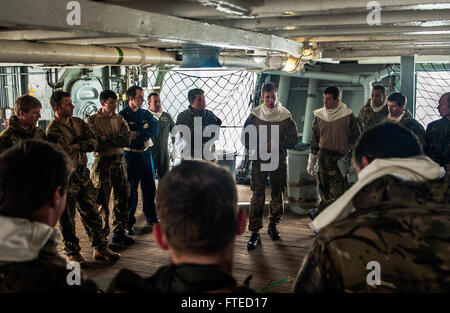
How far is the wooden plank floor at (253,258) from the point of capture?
4.21 m

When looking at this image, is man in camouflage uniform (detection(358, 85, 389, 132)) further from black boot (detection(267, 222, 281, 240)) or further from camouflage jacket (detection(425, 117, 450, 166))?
black boot (detection(267, 222, 281, 240))

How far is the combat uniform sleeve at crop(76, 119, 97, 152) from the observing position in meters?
4.37

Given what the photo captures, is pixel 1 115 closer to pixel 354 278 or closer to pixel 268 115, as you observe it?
pixel 268 115

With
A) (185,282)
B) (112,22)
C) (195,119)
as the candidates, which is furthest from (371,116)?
(185,282)

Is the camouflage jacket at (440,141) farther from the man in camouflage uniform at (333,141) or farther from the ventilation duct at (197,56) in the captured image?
the ventilation duct at (197,56)

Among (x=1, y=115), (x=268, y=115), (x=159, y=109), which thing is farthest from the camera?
(x=1, y=115)

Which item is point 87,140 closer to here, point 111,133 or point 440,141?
point 111,133

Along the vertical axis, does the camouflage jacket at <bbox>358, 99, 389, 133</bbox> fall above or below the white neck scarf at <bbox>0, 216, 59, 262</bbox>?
above

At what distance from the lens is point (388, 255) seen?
152 cm

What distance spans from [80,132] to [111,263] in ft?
4.42

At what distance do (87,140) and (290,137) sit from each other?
223 cm

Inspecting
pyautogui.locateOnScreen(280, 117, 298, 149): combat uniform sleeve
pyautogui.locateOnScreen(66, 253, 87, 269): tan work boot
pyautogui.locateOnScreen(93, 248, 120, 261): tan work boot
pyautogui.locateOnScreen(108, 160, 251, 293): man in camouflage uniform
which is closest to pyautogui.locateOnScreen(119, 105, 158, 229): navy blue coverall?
pyautogui.locateOnScreen(93, 248, 120, 261): tan work boot

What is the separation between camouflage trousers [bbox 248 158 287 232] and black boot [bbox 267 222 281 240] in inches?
2.4
